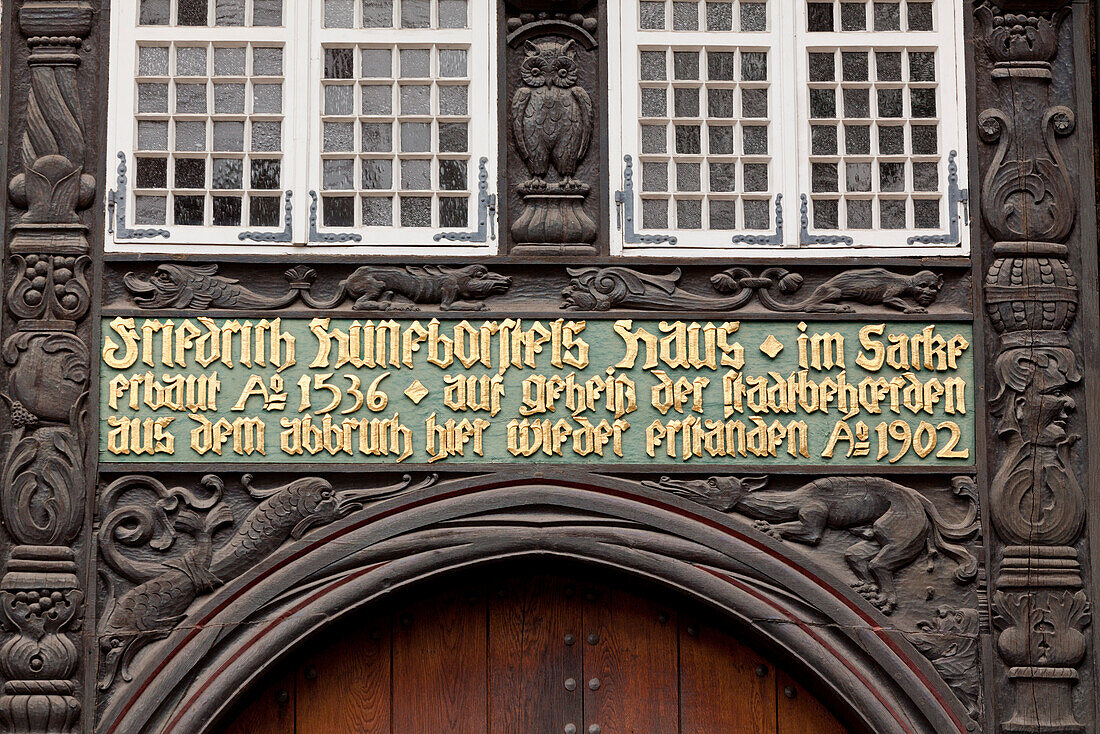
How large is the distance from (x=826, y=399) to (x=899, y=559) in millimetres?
617

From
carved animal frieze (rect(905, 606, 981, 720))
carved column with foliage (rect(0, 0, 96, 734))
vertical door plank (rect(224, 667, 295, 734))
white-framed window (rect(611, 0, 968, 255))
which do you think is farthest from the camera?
white-framed window (rect(611, 0, 968, 255))

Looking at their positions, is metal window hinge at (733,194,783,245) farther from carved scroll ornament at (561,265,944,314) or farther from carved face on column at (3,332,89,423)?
carved face on column at (3,332,89,423)

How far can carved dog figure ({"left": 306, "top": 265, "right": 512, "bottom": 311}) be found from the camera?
205 inches

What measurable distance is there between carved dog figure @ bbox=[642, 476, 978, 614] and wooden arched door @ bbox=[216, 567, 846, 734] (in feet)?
1.46

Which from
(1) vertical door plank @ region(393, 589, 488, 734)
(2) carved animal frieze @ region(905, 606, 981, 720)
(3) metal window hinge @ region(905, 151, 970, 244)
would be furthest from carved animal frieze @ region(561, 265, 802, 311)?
(2) carved animal frieze @ region(905, 606, 981, 720)

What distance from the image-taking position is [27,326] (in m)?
5.15

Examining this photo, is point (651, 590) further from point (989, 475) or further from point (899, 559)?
point (989, 475)

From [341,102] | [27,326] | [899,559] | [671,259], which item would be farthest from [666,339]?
[27,326]

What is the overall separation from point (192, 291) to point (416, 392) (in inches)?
34.6

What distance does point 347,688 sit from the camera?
5.21 m

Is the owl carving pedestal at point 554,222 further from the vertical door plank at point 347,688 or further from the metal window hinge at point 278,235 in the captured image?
the vertical door plank at point 347,688

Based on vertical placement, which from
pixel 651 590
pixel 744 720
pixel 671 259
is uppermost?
pixel 671 259

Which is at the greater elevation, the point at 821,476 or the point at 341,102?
the point at 341,102

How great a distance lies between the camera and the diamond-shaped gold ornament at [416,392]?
16.9 ft
